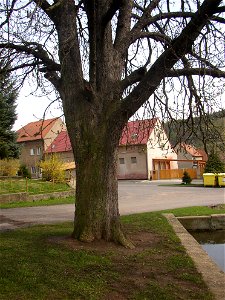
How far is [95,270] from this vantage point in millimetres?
5859

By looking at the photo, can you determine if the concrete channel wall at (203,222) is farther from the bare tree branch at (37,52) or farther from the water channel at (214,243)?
the bare tree branch at (37,52)

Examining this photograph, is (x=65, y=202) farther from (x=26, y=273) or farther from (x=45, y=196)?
(x=26, y=273)

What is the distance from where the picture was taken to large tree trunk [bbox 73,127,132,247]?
740 cm

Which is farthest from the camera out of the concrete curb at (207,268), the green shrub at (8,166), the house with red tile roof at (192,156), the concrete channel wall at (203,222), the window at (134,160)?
the window at (134,160)

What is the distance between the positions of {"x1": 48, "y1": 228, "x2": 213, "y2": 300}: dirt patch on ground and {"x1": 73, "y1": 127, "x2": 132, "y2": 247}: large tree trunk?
0.24 meters

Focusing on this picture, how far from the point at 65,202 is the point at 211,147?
11786 millimetres

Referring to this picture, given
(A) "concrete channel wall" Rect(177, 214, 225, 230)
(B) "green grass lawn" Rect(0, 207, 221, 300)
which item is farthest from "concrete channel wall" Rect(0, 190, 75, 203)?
(B) "green grass lawn" Rect(0, 207, 221, 300)

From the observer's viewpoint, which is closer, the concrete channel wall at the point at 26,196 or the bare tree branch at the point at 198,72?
the bare tree branch at the point at 198,72

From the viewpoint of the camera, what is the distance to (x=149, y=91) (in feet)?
23.4

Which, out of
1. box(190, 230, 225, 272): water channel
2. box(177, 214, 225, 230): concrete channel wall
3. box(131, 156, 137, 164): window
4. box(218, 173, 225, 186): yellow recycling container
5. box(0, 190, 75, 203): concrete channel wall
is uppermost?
box(131, 156, 137, 164): window

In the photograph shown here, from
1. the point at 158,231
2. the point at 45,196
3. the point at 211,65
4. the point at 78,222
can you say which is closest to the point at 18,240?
the point at 78,222

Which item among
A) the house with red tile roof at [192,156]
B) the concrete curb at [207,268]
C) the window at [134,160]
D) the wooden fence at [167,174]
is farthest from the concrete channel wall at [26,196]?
the wooden fence at [167,174]

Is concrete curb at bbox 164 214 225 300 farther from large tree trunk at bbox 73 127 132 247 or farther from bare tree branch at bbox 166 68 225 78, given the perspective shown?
bare tree branch at bbox 166 68 225 78

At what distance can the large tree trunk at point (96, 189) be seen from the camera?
24.3 feet
